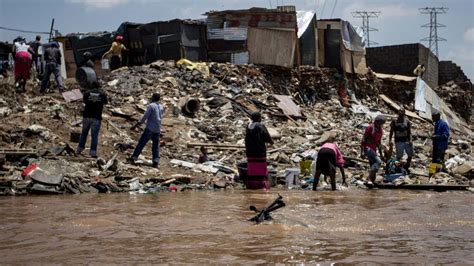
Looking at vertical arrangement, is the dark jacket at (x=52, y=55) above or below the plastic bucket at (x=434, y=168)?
above

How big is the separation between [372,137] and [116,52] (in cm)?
1169

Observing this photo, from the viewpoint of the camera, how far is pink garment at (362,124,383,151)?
11125mm

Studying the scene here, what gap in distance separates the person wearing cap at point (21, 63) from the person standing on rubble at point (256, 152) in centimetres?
781

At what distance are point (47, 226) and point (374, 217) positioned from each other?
3.63m

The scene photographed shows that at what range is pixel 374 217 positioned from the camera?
24.1 ft

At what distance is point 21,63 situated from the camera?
15.5 metres

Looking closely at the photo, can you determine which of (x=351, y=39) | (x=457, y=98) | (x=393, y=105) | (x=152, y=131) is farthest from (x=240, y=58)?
(x=457, y=98)

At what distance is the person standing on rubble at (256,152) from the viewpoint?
9.86 metres

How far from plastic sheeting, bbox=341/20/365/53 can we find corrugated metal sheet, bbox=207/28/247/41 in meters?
4.25

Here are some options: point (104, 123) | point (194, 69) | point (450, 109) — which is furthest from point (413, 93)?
point (104, 123)

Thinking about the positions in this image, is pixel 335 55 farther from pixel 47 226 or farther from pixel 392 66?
pixel 47 226

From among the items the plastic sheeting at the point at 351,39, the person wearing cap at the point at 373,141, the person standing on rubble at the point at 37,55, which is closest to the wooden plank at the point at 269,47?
the plastic sheeting at the point at 351,39

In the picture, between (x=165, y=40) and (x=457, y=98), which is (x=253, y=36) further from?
(x=457, y=98)

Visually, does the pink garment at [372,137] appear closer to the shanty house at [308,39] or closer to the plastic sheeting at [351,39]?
the shanty house at [308,39]
